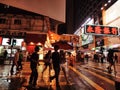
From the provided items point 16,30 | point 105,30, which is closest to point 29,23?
point 16,30

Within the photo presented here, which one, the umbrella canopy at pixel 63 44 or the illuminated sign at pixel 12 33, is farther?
the illuminated sign at pixel 12 33

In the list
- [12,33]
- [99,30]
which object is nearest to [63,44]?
[99,30]

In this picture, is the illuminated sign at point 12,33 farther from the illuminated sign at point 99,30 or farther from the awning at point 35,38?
the illuminated sign at point 99,30

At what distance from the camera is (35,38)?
2348 cm

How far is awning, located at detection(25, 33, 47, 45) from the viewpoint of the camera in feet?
75.5

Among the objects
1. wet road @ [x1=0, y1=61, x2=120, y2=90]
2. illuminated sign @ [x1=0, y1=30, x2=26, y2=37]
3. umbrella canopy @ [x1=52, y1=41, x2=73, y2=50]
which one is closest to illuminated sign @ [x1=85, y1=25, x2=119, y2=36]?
illuminated sign @ [x1=0, y1=30, x2=26, y2=37]

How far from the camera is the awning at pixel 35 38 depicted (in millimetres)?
23000

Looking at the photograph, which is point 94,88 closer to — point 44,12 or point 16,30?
point 44,12

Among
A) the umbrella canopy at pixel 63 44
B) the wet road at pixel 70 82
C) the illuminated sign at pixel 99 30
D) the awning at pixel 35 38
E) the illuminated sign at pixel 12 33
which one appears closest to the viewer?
the wet road at pixel 70 82

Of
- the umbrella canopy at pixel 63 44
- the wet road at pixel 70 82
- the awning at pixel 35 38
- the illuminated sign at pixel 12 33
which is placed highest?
the illuminated sign at pixel 12 33

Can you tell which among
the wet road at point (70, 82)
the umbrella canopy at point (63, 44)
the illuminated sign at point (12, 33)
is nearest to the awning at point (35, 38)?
the illuminated sign at point (12, 33)

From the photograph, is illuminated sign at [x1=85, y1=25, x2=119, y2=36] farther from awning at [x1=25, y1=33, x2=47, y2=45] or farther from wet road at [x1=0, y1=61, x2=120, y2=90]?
wet road at [x1=0, y1=61, x2=120, y2=90]

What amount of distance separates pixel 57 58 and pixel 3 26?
2011 cm

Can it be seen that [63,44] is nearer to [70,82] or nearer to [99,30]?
[70,82]
